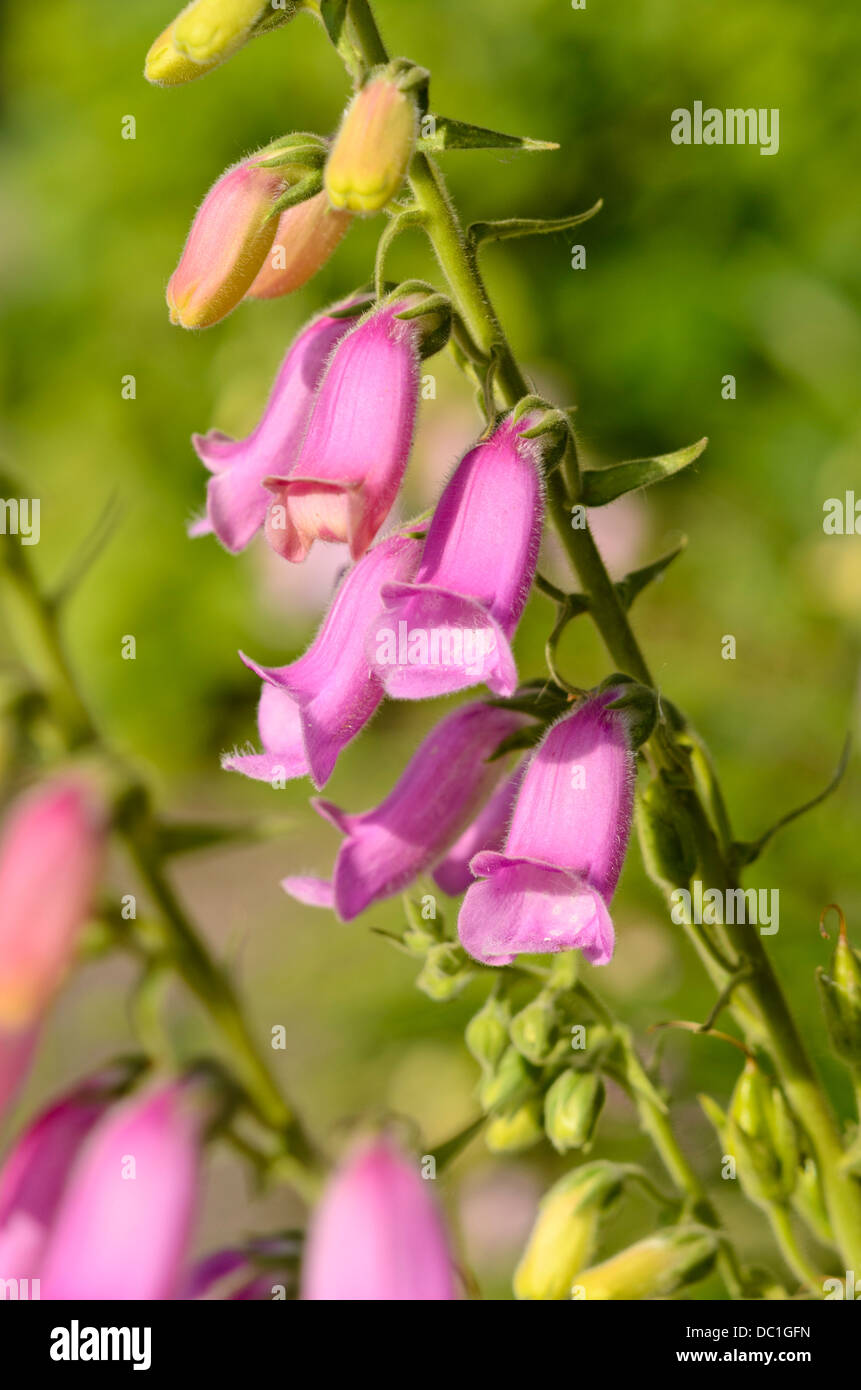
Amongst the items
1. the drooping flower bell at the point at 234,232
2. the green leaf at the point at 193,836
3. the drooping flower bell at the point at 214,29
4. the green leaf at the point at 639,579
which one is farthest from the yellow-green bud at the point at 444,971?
the drooping flower bell at the point at 214,29

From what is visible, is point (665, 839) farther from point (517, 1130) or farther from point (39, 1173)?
point (39, 1173)

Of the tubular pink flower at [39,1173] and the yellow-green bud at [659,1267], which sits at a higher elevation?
the tubular pink flower at [39,1173]

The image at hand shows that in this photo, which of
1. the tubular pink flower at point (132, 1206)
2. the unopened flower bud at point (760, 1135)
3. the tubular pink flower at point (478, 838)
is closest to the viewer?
the tubular pink flower at point (132, 1206)

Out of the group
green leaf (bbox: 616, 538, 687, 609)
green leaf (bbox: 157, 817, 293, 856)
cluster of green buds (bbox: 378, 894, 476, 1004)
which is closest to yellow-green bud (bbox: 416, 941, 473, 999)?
cluster of green buds (bbox: 378, 894, 476, 1004)

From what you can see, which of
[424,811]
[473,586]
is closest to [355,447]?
[473,586]

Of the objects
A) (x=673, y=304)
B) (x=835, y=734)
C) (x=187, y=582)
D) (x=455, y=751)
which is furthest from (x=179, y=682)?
(x=455, y=751)

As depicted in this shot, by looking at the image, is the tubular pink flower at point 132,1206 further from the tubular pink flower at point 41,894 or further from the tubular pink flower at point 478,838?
the tubular pink flower at point 478,838

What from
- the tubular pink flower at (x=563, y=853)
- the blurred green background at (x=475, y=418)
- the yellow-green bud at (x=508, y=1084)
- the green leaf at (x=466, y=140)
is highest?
the blurred green background at (x=475, y=418)
